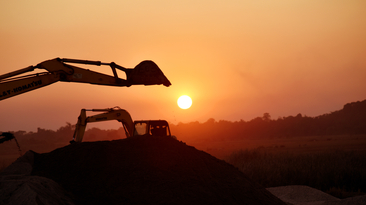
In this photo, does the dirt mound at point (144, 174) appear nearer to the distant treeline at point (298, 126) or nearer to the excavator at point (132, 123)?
the excavator at point (132, 123)

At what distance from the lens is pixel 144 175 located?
7.27 metres

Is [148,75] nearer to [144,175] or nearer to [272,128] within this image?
[144,175]

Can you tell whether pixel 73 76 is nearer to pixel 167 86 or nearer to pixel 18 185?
pixel 167 86

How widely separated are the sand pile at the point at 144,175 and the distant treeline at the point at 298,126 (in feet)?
241

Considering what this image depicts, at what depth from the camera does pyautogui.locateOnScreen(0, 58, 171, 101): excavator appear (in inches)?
322

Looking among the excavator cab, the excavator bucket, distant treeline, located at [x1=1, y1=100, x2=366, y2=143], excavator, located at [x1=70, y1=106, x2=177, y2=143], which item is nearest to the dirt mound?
the excavator bucket

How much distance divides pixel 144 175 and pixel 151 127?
629 cm

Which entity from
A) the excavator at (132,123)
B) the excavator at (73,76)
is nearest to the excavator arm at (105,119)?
the excavator at (132,123)

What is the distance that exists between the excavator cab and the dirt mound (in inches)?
157

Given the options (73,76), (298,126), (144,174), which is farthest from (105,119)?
(298,126)

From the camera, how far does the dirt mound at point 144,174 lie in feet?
21.7

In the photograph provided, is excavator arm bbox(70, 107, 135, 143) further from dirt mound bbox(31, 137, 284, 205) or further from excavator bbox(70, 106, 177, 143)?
dirt mound bbox(31, 137, 284, 205)

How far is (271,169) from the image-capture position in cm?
1619

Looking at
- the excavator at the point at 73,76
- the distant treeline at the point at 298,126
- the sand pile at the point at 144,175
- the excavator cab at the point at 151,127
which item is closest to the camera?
the sand pile at the point at 144,175
